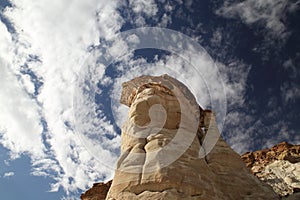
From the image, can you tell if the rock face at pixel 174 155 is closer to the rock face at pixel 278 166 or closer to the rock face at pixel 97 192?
the rock face at pixel 278 166

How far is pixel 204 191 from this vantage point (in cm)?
1281

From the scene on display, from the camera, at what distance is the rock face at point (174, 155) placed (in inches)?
500

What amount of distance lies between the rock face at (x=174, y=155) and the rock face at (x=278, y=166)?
568 centimetres

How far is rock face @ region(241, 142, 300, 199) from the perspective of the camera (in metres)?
22.0

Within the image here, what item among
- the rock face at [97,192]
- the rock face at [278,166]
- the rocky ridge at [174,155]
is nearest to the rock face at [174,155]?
the rocky ridge at [174,155]

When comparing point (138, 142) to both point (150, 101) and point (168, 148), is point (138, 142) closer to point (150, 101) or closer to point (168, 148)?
point (168, 148)

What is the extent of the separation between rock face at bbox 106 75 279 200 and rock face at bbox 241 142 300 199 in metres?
5.68

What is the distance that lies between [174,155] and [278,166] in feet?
49.4

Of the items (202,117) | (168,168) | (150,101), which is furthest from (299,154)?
(168,168)

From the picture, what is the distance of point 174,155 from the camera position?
14266mm

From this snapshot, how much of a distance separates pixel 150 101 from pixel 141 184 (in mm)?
6250

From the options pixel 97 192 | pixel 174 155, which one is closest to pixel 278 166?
pixel 97 192

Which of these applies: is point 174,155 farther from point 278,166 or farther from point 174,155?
point 278,166

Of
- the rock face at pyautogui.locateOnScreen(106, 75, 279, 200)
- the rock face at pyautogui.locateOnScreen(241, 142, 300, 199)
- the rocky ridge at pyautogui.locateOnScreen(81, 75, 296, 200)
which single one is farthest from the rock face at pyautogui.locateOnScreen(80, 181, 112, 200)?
the rock face at pyautogui.locateOnScreen(241, 142, 300, 199)
